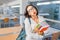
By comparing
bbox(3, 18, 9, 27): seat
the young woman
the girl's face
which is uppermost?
the girl's face

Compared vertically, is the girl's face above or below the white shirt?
above

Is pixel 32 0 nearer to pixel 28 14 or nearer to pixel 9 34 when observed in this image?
pixel 28 14

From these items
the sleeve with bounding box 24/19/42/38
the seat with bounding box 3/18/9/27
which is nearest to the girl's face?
the sleeve with bounding box 24/19/42/38

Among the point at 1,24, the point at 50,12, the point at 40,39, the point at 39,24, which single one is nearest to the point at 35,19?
the point at 39,24

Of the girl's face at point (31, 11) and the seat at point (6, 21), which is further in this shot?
the seat at point (6, 21)

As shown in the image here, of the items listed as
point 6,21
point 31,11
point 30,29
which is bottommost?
→ point 6,21

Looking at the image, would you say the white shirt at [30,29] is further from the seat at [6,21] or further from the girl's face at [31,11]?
the seat at [6,21]

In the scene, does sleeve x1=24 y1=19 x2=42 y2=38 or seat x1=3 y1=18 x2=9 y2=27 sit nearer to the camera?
sleeve x1=24 y1=19 x2=42 y2=38

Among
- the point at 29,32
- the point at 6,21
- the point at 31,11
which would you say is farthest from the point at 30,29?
the point at 6,21

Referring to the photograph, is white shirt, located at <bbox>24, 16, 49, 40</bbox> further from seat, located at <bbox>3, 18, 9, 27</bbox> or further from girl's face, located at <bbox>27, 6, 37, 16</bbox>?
seat, located at <bbox>3, 18, 9, 27</bbox>

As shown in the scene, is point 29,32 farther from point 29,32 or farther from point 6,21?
point 6,21

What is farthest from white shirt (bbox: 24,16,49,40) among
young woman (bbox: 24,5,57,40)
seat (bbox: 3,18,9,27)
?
seat (bbox: 3,18,9,27)

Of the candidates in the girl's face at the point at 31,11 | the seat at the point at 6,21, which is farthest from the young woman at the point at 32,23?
the seat at the point at 6,21

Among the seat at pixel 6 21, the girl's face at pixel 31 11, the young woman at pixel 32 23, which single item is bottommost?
the seat at pixel 6 21
